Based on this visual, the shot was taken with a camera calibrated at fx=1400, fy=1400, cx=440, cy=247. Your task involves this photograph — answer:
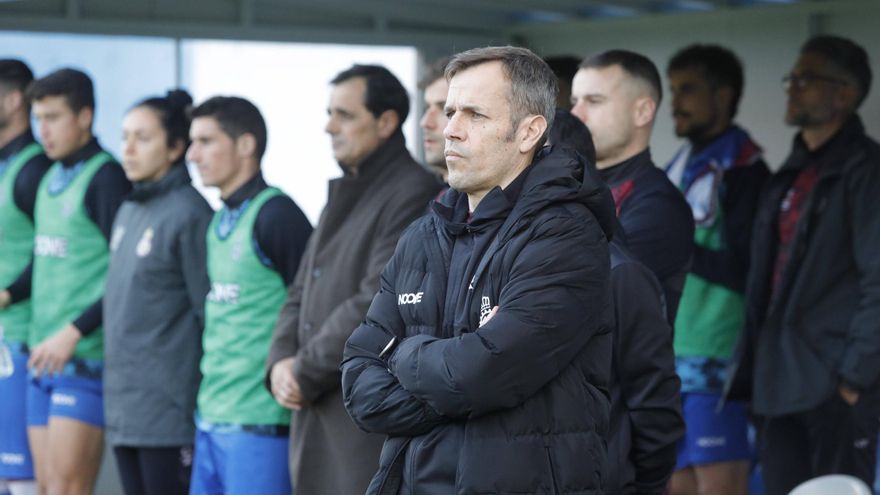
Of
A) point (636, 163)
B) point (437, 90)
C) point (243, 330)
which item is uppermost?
point (437, 90)

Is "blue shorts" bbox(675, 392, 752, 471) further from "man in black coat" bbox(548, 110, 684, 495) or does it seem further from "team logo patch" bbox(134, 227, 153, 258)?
"team logo patch" bbox(134, 227, 153, 258)

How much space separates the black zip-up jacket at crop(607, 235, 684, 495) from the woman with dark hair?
2160 millimetres

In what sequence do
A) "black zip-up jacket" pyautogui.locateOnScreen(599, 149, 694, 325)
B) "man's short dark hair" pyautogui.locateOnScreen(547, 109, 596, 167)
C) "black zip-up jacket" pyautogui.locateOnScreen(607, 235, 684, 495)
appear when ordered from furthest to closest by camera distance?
"black zip-up jacket" pyautogui.locateOnScreen(599, 149, 694, 325) < "man's short dark hair" pyautogui.locateOnScreen(547, 109, 596, 167) < "black zip-up jacket" pyautogui.locateOnScreen(607, 235, 684, 495)

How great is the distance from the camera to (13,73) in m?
6.42

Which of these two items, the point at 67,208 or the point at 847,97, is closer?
the point at 847,97

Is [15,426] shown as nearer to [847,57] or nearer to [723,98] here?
[723,98]

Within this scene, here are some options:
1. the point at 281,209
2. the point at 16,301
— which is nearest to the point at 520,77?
the point at 281,209

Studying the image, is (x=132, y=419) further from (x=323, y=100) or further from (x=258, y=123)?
(x=323, y=100)

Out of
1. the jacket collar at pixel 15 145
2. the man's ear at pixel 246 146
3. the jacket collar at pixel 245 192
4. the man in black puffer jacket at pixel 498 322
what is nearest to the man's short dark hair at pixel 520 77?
the man in black puffer jacket at pixel 498 322

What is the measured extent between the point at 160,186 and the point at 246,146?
1.43 ft

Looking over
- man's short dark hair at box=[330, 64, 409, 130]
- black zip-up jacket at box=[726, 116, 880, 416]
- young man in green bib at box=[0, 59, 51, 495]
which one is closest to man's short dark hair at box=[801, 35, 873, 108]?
black zip-up jacket at box=[726, 116, 880, 416]

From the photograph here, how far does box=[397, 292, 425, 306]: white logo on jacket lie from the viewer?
2963mm

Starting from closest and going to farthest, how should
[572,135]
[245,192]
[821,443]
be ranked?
[572,135], [821,443], [245,192]

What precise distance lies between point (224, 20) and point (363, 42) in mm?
667
